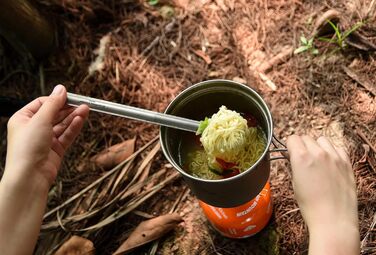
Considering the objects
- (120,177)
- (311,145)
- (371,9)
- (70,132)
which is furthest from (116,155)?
(371,9)

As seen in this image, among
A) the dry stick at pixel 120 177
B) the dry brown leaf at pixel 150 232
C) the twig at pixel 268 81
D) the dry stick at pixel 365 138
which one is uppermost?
the twig at pixel 268 81

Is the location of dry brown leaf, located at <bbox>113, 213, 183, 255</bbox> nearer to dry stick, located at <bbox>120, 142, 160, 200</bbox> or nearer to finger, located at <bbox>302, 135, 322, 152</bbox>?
dry stick, located at <bbox>120, 142, 160, 200</bbox>

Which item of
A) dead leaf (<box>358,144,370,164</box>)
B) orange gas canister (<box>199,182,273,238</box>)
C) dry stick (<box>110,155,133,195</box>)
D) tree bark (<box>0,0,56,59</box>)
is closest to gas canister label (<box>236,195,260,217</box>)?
orange gas canister (<box>199,182,273,238</box>)

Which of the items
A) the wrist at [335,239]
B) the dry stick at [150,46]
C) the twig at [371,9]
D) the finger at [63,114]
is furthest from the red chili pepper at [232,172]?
the twig at [371,9]

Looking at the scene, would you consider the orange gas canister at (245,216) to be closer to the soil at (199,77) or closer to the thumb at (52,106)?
the soil at (199,77)

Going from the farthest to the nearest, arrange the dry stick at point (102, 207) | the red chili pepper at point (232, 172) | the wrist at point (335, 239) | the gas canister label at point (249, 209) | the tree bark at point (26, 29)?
Result: the tree bark at point (26, 29), the dry stick at point (102, 207), the gas canister label at point (249, 209), the red chili pepper at point (232, 172), the wrist at point (335, 239)

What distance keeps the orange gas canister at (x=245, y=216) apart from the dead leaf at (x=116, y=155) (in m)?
0.56

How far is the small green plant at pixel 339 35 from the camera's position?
7.15ft

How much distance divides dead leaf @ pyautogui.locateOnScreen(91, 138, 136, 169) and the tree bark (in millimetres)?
773

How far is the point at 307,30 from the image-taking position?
7.56ft

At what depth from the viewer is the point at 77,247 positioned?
2.00m

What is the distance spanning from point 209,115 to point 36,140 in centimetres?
65

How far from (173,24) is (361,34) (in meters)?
1.01

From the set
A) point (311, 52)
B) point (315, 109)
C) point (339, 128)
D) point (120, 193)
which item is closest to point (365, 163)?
point (339, 128)
